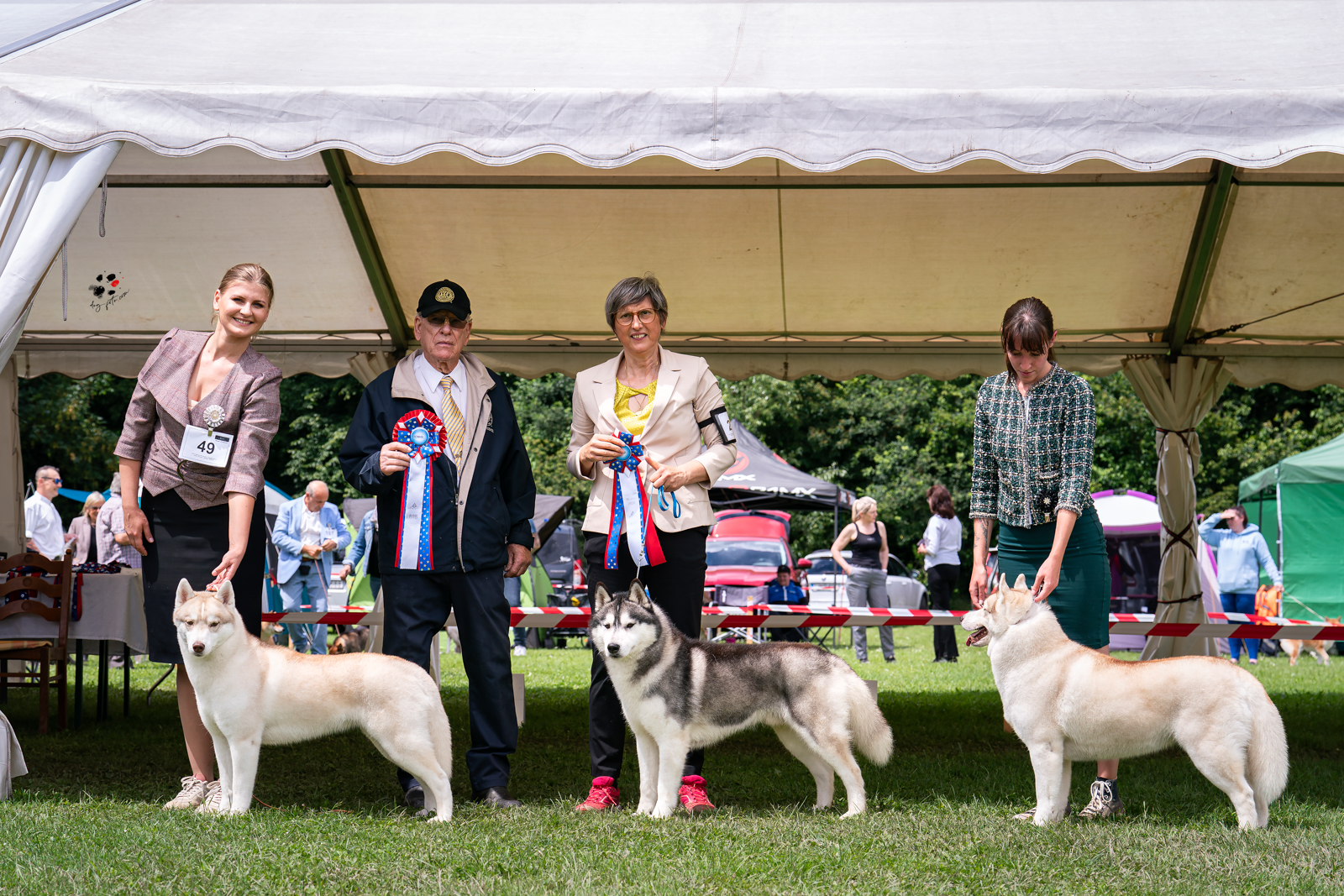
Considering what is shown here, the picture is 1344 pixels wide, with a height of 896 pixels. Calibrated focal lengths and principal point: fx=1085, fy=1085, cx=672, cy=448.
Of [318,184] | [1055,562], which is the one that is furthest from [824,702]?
[318,184]

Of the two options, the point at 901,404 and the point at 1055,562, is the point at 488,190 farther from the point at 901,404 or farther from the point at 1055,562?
the point at 901,404

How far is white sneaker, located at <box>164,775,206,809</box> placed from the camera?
3982 mm

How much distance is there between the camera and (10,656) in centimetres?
645

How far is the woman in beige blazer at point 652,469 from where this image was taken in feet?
13.5

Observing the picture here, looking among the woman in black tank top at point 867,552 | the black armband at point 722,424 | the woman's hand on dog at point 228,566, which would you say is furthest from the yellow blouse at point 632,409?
the woman in black tank top at point 867,552

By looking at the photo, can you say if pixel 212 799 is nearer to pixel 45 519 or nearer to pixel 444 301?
pixel 444 301

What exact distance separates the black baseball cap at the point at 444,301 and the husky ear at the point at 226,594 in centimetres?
123

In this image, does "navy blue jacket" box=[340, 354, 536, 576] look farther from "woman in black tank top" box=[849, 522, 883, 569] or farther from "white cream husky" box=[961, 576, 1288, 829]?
"woman in black tank top" box=[849, 522, 883, 569]

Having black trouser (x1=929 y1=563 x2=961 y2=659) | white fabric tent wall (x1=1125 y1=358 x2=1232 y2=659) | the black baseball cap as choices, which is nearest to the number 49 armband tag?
the black baseball cap

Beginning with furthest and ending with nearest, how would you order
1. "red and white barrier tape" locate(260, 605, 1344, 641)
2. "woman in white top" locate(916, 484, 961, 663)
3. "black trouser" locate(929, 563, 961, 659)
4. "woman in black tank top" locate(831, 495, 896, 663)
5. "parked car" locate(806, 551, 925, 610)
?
1. "parked car" locate(806, 551, 925, 610)
2. "black trouser" locate(929, 563, 961, 659)
3. "woman in white top" locate(916, 484, 961, 663)
4. "woman in black tank top" locate(831, 495, 896, 663)
5. "red and white barrier tape" locate(260, 605, 1344, 641)

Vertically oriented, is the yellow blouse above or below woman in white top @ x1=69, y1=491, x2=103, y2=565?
above

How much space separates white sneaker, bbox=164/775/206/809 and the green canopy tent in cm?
1523

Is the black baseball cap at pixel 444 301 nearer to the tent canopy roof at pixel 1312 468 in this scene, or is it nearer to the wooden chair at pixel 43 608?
Result: the wooden chair at pixel 43 608

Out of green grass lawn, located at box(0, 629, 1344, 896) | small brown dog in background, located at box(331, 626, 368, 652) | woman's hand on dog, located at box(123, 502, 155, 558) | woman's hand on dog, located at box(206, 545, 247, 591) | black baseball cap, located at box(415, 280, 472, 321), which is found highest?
black baseball cap, located at box(415, 280, 472, 321)
